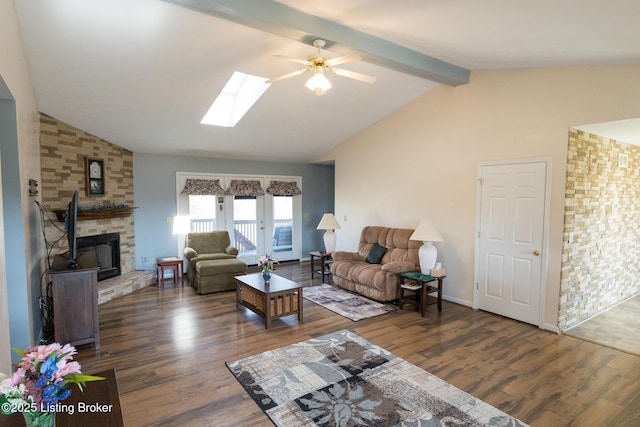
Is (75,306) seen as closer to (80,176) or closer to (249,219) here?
(80,176)

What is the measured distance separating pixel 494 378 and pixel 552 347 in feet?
3.62

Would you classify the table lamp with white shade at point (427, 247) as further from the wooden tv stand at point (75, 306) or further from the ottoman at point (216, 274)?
the wooden tv stand at point (75, 306)

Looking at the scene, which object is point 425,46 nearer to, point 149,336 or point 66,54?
point 66,54

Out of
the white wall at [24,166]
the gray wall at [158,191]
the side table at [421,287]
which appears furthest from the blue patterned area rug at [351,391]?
the gray wall at [158,191]

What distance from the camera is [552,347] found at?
3.48 meters

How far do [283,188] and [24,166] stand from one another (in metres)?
5.12

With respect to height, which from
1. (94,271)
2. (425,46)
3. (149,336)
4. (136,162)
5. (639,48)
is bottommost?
(149,336)

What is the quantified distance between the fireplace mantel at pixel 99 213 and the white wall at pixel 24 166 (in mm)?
769

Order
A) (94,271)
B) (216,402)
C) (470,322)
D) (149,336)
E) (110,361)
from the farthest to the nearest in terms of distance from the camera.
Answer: (470,322)
(149,336)
(94,271)
(110,361)
(216,402)

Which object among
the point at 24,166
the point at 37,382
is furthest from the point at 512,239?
the point at 24,166

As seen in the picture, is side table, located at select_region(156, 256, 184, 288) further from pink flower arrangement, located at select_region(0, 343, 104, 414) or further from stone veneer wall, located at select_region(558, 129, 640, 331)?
stone veneer wall, located at select_region(558, 129, 640, 331)

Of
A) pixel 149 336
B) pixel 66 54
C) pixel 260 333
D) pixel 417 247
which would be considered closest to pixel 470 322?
pixel 417 247

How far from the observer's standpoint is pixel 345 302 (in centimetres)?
489

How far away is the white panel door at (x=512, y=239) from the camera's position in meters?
4.00
